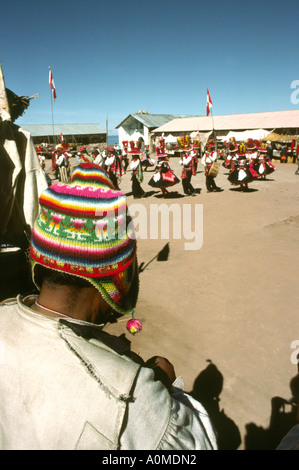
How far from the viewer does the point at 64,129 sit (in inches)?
2052

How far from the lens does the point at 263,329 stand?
381cm

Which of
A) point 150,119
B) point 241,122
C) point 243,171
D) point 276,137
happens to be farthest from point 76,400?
point 150,119

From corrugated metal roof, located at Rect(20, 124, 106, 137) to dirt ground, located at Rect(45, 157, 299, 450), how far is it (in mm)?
48703

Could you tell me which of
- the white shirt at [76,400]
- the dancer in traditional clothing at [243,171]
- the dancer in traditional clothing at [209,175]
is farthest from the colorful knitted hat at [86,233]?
the dancer in traditional clothing at [243,171]

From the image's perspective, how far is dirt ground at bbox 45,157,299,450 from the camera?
2.76 m

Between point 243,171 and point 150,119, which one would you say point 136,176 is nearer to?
point 243,171

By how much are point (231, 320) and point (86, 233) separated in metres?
3.51

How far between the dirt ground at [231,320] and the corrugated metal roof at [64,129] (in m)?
48.7

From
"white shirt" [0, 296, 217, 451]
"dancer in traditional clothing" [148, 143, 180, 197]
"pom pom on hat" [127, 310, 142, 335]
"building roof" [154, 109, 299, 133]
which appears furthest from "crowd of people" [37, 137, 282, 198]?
"building roof" [154, 109, 299, 133]

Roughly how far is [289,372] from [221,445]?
117cm

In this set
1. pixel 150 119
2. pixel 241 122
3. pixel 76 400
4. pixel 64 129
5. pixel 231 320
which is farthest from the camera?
pixel 64 129

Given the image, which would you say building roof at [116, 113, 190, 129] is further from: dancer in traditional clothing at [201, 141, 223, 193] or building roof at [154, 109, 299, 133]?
dancer in traditional clothing at [201, 141, 223, 193]

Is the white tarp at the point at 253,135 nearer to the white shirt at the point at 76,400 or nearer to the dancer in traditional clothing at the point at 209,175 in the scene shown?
the dancer in traditional clothing at the point at 209,175

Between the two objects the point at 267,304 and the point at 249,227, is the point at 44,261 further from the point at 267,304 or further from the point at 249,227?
the point at 249,227
